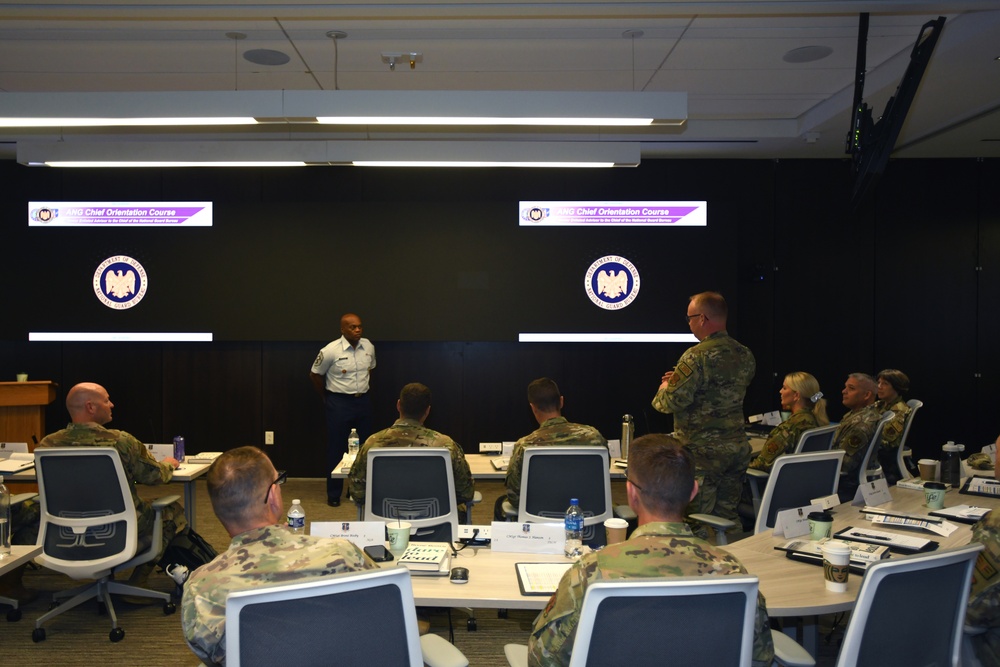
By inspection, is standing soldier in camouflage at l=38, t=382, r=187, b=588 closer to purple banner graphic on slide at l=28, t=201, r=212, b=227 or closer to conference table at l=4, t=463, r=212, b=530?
conference table at l=4, t=463, r=212, b=530

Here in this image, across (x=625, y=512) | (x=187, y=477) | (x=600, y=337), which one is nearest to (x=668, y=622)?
(x=625, y=512)

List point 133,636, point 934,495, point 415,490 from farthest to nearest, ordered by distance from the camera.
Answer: point 133,636, point 415,490, point 934,495

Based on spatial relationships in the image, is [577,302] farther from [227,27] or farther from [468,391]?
[227,27]

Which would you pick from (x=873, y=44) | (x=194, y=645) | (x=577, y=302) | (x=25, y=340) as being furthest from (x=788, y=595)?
(x=25, y=340)

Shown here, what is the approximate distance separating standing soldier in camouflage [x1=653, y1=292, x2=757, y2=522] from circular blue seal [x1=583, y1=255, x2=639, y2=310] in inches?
144

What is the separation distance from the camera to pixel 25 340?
832 centimetres

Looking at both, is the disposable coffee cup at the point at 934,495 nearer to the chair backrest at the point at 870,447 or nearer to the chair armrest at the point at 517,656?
the chair backrest at the point at 870,447

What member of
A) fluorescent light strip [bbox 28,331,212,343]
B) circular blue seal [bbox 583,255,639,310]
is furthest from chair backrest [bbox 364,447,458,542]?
fluorescent light strip [bbox 28,331,212,343]

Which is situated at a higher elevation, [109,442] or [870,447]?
[109,442]

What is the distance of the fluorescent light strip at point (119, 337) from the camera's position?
27.0 ft

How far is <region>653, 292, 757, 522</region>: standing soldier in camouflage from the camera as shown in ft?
14.7

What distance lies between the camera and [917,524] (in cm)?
344

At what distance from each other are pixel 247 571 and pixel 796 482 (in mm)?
2513

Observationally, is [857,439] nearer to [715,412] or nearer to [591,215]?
[715,412]
